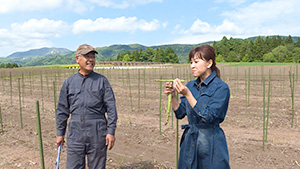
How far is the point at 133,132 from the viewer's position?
5.16 meters

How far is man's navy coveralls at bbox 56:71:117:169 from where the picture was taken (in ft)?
6.50

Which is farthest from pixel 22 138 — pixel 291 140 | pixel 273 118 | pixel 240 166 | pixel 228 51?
pixel 228 51

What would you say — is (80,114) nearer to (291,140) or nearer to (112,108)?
(112,108)

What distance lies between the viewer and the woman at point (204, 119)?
1.45m

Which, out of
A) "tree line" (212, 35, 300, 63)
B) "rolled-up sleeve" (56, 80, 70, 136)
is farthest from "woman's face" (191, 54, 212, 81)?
"tree line" (212, 35, 300, 63)

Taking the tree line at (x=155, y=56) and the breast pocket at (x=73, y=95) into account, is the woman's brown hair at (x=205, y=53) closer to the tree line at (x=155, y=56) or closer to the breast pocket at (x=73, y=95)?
the breast pocket at (x=73, y=95)

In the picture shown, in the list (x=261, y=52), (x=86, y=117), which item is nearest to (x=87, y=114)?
(x=86, y=117)

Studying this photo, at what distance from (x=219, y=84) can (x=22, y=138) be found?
4592mm

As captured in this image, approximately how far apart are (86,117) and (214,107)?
1.11 m

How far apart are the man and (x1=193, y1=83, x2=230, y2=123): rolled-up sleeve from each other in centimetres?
86

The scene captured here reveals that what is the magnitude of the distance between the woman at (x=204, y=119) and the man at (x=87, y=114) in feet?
2.28

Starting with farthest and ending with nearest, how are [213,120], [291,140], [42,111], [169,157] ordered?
[42,111] < [291,140] < [169,157] < [213,120]

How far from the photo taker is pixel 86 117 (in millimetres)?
1983

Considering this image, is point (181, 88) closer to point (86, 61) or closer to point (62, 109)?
point (86, 61)
